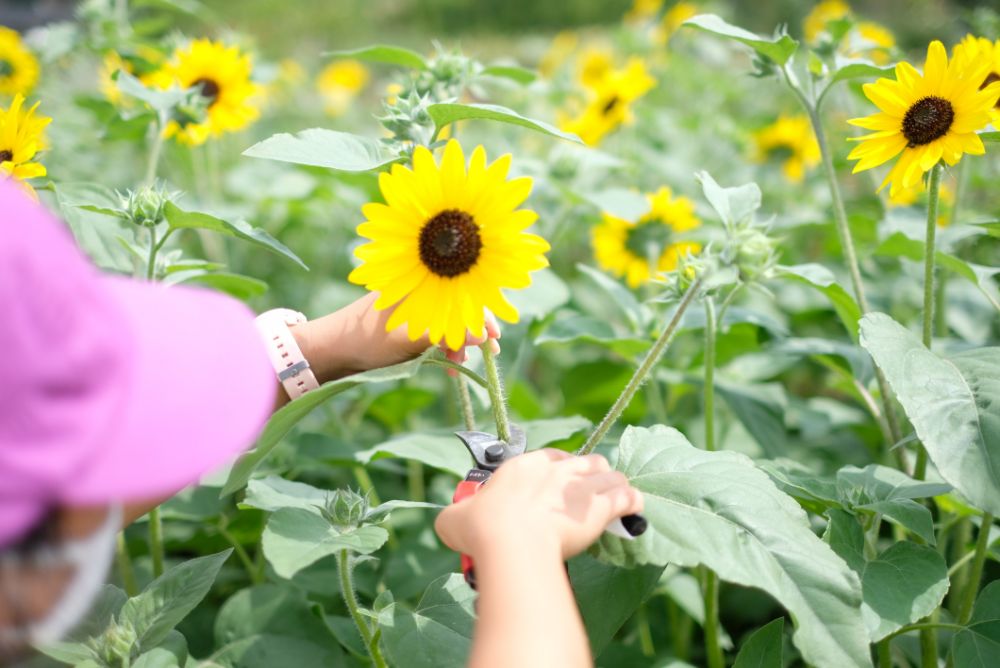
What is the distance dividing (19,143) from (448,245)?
53 centimetres

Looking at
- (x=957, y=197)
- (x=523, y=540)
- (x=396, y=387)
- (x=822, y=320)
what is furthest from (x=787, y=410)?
(x=523, y=540)

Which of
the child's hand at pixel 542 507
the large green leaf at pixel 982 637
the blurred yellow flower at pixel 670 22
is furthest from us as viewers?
the blurred yellow flower at pixel 670 22

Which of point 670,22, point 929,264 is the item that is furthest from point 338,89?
point 929,264

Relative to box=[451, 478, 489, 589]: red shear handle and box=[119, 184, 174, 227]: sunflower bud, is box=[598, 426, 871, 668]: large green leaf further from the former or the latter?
box=[119, 184, 174, 227]: sunflower bud

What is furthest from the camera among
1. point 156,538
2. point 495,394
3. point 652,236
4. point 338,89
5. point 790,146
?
point 338,89

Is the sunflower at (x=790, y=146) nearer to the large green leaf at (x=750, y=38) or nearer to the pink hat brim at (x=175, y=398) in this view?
the large green leaf at (x=750, y=38)

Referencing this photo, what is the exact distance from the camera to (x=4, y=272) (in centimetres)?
49

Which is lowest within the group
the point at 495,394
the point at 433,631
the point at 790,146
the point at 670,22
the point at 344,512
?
the point at 433,631

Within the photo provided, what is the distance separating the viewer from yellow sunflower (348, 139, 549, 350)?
725 millimetres

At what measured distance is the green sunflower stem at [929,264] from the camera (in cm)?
94

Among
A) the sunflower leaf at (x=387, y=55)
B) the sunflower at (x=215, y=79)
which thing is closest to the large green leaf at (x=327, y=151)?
Answer: the sunflower leaf at (x=387, y=55)

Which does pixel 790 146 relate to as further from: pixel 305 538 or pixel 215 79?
pixel 305 538

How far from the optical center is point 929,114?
0.91m

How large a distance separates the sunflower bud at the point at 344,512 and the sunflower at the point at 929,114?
62 centimetres
